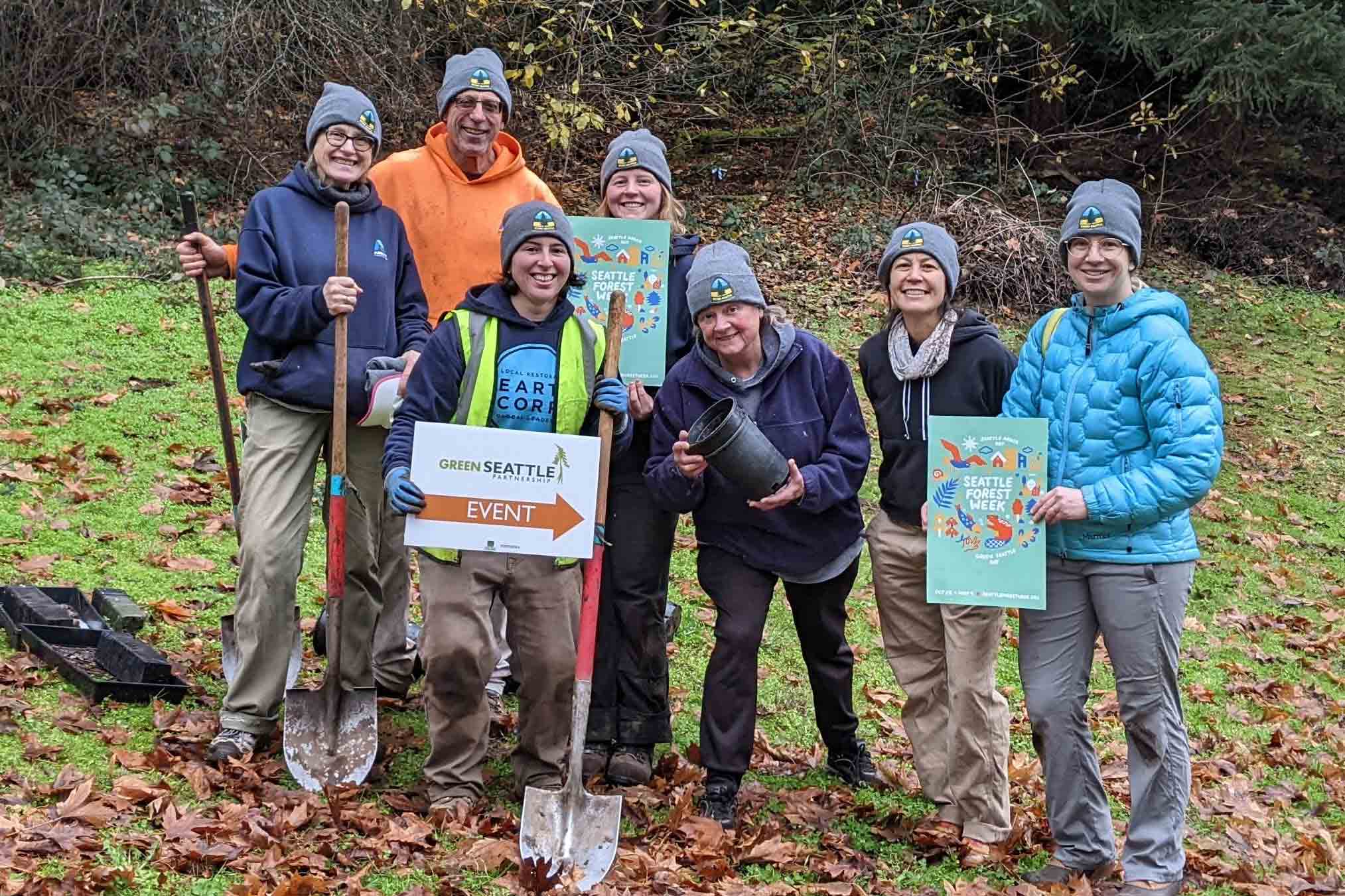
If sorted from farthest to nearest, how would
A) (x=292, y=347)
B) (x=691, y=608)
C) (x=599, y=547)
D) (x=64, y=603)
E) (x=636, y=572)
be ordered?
1. (x=691, y=608)
2. (x=64, y=603)
3. (x=636, y=572)
4. (x=292, y=347)
5. (x=599, y=547)

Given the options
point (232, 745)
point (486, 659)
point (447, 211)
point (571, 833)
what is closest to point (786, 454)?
point (486, 659)

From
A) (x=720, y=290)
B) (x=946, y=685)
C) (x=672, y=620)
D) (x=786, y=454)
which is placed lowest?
(x=672, y=620)

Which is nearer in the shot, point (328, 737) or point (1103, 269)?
point (1103, 269)

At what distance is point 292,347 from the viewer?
5551 millimetres

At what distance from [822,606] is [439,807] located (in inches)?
66.0

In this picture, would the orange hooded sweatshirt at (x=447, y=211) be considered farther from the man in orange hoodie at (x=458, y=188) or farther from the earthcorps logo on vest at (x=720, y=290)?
the earthcorps logo on vest at (x=720, y=290)

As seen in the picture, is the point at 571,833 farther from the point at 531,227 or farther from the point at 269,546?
the point at 531,227

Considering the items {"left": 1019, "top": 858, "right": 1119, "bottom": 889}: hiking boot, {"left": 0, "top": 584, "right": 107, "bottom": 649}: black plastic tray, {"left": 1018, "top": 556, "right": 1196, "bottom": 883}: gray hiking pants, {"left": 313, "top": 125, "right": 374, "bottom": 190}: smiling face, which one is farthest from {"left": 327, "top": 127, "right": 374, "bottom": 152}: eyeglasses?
{"left": 1019, "top": 858, "right": 1119, "bottom": 889}: hiking boot

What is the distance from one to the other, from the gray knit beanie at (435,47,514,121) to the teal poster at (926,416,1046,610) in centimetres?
234

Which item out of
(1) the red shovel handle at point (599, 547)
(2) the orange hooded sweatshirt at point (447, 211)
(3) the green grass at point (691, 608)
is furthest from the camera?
(2) the orange hooded sweatshirt at point (447, 211)

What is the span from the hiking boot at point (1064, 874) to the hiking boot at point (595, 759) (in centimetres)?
172

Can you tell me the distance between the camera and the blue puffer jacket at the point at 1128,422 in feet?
15.3

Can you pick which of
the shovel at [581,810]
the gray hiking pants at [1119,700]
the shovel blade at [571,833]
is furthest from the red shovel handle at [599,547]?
the gray hiking pants at [1119,700]

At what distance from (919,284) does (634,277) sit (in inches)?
46.8
